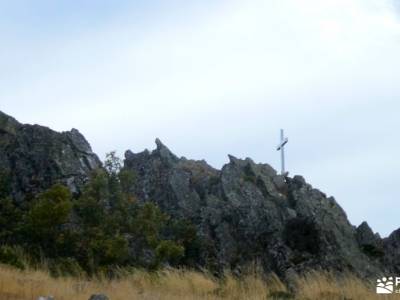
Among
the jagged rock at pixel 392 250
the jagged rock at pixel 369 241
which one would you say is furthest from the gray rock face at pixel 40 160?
the jagged rock at pixel 392 250

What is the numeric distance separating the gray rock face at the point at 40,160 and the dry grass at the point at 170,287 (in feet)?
43.3

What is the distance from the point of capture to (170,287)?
1503 centimetres

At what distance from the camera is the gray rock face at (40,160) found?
29453 mm

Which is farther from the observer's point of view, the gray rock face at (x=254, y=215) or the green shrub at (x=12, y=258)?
the gray rock face at (x=254, y=215)

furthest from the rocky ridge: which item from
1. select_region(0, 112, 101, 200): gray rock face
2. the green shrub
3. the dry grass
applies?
the dry grass

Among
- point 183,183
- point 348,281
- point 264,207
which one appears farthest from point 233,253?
point 348,281

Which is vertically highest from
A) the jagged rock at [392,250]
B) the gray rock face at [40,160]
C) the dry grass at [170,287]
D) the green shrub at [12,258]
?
the gray rock face at [40,160]

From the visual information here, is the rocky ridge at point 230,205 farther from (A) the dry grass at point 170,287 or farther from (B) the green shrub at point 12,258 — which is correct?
(A) the dry grass at point 170,287

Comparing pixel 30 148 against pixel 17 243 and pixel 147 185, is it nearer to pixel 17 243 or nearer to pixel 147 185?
pixel 147 185

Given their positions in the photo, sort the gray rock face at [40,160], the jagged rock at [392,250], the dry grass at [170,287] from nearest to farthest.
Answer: the dry grass at [170,287], the gray rock face at [40,160], the jagged rock at [392,250]

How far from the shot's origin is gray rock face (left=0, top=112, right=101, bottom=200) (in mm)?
29453

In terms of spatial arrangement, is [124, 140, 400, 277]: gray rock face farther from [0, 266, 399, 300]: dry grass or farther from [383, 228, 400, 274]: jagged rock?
[0, 266, 399, 300]: dry grass

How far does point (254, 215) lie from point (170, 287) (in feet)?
58.0

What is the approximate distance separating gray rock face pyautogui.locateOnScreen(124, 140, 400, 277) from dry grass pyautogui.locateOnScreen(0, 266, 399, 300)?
10262 mm
